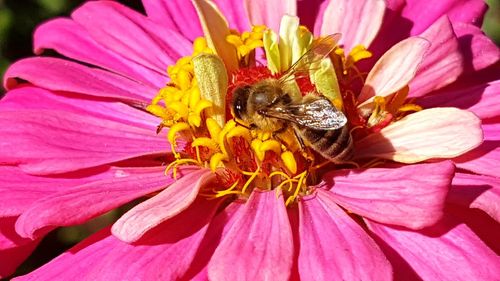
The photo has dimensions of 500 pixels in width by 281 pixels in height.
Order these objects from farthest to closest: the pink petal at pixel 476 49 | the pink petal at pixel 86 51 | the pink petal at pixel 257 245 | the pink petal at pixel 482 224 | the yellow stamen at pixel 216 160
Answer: the pink petal at pixel 86 51 < the pink petal at pixel 476 49 < the yellow stamen at pixel 216 160 < the pink petal at pixel 482 224 < the pink petal at pixel 257 245

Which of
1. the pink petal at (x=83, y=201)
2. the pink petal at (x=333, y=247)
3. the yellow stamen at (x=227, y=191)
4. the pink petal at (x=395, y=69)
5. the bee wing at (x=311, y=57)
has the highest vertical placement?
the bee wing at (x=311, y=57)

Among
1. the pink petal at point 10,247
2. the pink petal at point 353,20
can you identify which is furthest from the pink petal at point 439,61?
the pink petal at point 10,247

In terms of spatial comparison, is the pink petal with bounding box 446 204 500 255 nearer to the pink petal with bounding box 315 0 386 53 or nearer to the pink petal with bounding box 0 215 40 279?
the pink petal with bounding box 315 0 386 53

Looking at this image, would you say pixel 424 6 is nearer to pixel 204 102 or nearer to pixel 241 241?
pixel 204 102

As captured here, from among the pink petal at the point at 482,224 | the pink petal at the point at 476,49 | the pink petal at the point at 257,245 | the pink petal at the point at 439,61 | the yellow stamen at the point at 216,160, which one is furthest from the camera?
the pink petal at the point at 476,49

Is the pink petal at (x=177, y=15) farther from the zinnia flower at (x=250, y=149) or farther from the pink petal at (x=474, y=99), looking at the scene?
the pink petal at (x=474, y=99)

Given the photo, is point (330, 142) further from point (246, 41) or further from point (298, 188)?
point (246, 41)

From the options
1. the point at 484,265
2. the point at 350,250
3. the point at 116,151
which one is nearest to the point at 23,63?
the point at 116,151
